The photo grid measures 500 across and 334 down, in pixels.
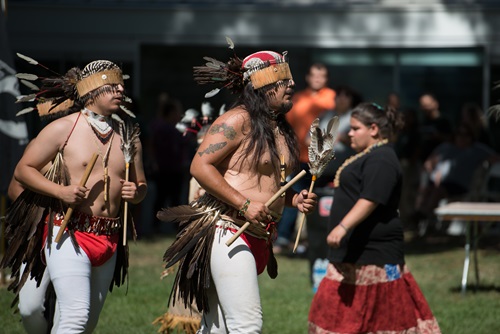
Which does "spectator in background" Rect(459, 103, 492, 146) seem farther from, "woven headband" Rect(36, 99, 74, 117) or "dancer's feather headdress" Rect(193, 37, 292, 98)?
"dancer's feather headdress" Rect(193, 37, 292, 98)

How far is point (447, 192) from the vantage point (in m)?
12.5

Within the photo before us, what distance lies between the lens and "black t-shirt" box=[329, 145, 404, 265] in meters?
5.98

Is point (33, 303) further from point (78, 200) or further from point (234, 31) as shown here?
point (234, 31)

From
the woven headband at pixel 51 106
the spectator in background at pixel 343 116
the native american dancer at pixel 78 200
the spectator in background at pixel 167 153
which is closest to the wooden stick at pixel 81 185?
the native american dancer at pixel 78 200

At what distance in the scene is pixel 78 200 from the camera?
490cm

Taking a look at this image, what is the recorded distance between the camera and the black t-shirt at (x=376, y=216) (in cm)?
598

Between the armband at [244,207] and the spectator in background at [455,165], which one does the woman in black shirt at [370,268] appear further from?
the spectator in background at [455,165]

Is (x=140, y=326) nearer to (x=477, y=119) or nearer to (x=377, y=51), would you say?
(x=477, y=119)

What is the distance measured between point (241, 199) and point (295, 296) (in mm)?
3934

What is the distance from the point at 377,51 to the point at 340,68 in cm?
60

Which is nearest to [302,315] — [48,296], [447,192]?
[48,296]

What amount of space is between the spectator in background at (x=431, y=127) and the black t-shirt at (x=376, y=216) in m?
7.08

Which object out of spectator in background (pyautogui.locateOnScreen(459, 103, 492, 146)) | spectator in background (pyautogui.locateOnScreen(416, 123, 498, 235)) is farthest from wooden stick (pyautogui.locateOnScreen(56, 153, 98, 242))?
spectator in background (pyautogui.locateOnScreen(459, 103, 492, 146))

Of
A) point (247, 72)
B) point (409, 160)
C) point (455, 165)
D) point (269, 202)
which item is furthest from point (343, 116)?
point (269, 202)
